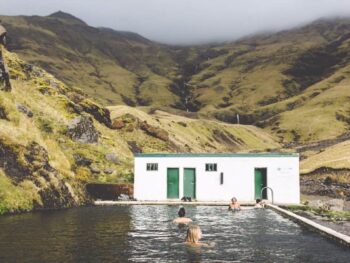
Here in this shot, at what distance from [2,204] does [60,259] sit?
59.8ft

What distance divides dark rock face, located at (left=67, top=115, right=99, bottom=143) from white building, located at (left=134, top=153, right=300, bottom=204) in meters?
11.7

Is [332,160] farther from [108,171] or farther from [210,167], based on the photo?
[108,171]

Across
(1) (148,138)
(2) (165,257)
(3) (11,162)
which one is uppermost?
(1) (148,138)

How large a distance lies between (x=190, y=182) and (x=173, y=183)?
1.76 meters

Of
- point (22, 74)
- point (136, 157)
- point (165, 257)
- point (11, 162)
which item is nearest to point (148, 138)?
point (22, 74)

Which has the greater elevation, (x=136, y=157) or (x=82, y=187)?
(x=136, y=157)

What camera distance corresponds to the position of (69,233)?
25.7 metres

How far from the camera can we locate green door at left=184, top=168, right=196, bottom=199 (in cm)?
4981

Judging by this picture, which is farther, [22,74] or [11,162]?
[22,74]

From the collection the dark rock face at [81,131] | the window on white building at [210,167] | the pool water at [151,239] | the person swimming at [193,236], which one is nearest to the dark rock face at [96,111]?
the dark rock face at [81,131]

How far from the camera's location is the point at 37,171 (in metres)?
40.3

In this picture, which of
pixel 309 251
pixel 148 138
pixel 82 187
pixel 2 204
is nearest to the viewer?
pixel 309 251

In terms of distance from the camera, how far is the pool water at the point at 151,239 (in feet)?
62.6

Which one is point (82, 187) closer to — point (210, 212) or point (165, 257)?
point (210, 212)
